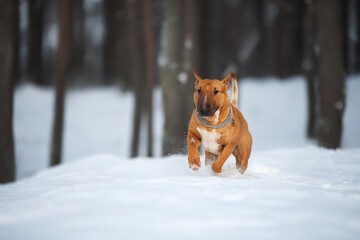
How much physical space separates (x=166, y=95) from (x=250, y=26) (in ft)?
49.7

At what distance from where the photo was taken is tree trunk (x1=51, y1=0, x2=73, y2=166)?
357 inches

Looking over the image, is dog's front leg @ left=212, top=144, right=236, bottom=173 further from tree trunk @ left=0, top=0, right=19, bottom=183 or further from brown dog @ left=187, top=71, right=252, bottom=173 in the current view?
tree trunk @ left=0, top=0, right=19, bottom=183

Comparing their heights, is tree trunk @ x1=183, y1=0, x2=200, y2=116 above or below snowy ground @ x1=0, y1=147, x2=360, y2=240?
above

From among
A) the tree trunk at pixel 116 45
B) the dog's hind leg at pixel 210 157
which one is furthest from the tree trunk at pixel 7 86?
the tree trunk at pixel 116 45

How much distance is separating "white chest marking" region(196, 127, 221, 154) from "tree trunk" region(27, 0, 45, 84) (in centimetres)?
1636

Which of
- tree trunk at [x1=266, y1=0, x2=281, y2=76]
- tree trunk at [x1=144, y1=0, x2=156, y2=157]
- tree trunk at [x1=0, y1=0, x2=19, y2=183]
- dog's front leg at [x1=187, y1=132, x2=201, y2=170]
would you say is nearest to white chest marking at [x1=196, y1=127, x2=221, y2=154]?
dog's front leg at [x1=187, y1=132, x2=201, y2=170]

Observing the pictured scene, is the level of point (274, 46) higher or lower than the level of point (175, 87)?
higher

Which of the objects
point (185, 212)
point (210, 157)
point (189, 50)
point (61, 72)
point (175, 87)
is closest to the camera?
point (185, 212)

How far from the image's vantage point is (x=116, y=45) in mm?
17766

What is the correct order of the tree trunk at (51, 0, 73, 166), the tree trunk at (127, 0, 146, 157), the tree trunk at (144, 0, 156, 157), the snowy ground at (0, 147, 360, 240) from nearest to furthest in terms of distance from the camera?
the snowy ground at (0, 147, 360, 240), the tree trunk at (51, 0, 73, 166), the tree trunk at (144, 0, 156, 157), the tree trunk at (127, 0, 146, 157)

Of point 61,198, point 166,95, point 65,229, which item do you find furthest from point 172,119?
point 65,229

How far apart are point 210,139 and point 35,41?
54.7 ft

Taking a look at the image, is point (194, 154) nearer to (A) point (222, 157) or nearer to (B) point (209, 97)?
(A) point (222, 157)

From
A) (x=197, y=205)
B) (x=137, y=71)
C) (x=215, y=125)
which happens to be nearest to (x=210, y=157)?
(x=215, y=125)
